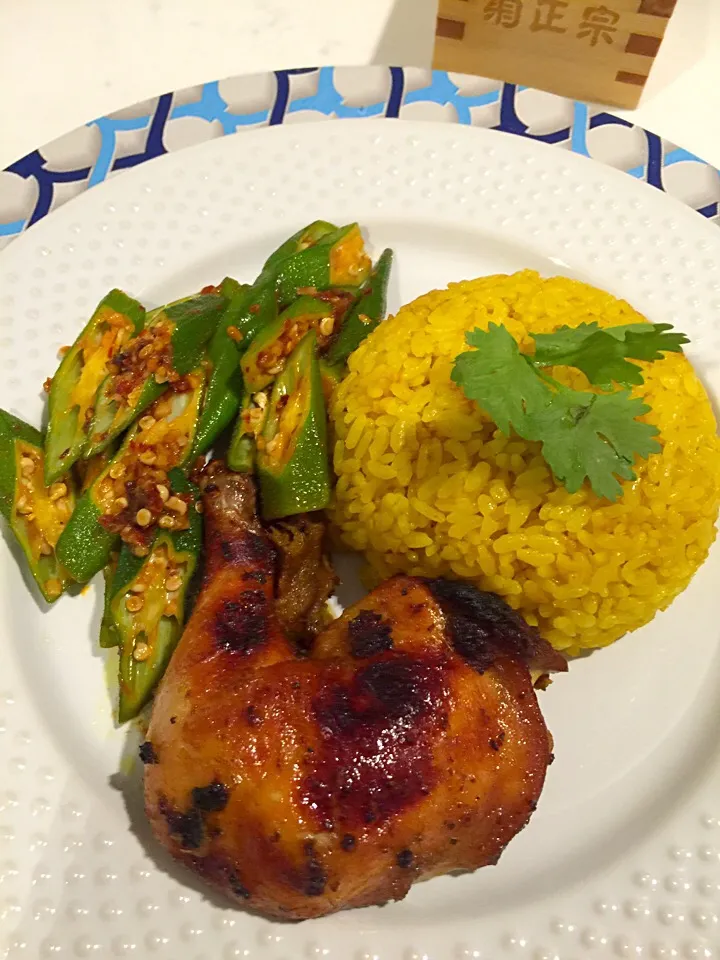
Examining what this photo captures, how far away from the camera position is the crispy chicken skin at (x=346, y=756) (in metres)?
1.93

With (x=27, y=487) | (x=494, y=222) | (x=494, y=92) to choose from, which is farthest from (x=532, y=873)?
(x=494, y=92)

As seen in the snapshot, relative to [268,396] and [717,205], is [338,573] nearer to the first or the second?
[268,396]

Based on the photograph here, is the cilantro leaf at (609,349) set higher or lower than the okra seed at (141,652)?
higher

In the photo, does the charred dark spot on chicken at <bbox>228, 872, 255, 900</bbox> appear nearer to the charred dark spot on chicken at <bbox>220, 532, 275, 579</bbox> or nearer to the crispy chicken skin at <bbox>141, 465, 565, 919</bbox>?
the crispy chicken skin at <bbox>141, 465, 565, 919</bbox>

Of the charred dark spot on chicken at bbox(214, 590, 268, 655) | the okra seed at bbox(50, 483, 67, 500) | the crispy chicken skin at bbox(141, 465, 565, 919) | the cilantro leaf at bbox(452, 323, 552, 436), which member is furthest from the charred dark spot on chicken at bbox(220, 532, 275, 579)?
the cilantro leaf at bbox(452, 323, 552, 436)

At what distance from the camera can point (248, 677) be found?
83.0 inches

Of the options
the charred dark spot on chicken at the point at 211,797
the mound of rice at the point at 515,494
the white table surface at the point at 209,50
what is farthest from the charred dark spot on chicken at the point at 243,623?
the white table surface at the point at 209,50

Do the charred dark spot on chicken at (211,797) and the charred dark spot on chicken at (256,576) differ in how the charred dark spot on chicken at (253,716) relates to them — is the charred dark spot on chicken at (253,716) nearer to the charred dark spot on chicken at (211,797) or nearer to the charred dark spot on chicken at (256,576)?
the charred dark spot on chicken at (211,797)

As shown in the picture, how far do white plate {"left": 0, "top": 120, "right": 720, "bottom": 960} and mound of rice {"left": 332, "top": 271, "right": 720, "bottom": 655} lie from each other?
0.40 m

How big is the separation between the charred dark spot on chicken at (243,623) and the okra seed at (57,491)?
2.82 ft

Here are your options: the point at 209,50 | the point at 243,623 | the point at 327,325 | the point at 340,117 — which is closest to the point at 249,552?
the point at 243,623

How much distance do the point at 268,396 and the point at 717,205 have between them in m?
2.23

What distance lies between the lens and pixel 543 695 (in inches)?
106

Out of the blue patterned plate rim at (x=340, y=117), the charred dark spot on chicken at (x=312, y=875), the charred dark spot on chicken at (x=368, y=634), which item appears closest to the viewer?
the charred dark spot on chicken at (x=312, y=875)
